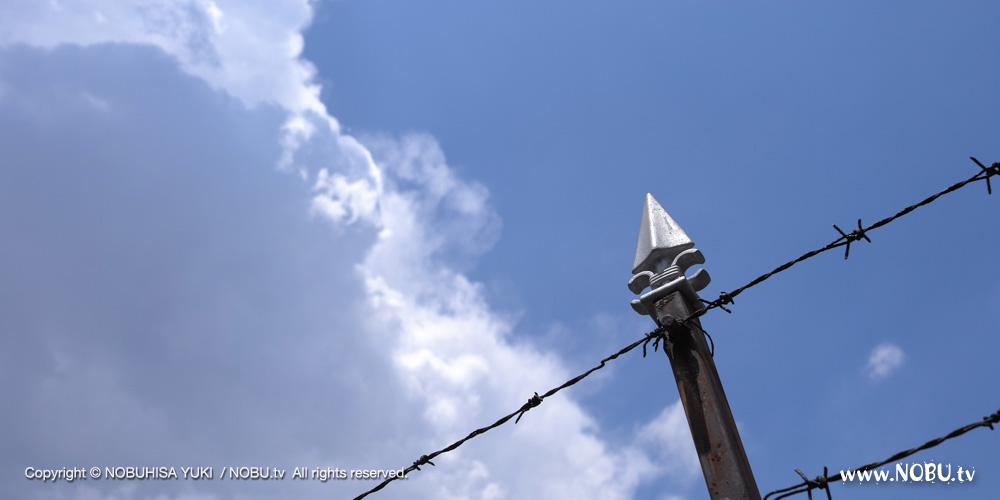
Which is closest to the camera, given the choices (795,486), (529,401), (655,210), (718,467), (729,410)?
(795,486)

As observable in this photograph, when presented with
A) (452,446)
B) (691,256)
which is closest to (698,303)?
(691,256)

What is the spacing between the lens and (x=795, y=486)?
12.7 feet

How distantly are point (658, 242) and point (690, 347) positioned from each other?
97cm

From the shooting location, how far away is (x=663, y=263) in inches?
209

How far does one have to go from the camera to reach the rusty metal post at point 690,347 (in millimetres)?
4168

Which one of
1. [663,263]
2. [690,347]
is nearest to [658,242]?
[663,263]

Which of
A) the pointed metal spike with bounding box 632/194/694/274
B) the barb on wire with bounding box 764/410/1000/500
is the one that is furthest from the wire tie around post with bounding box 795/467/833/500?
the pointed metal spike with bounding box 632/194/694/274

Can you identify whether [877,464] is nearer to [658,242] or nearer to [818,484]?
[818,484]

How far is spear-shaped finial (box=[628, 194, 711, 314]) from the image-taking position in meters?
5.03

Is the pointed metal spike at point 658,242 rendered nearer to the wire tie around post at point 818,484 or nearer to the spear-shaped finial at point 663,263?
the spear-shaped finial at point 663,263

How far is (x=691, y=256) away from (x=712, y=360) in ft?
2.80

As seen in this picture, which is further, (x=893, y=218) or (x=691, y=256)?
(x=691, y=256)

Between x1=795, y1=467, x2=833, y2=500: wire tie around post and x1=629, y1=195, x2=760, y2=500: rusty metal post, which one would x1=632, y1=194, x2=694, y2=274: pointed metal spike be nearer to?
x1=629, y1=195, x2=760, y2=500: rusty metal post

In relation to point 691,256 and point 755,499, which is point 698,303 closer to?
point 691,256
